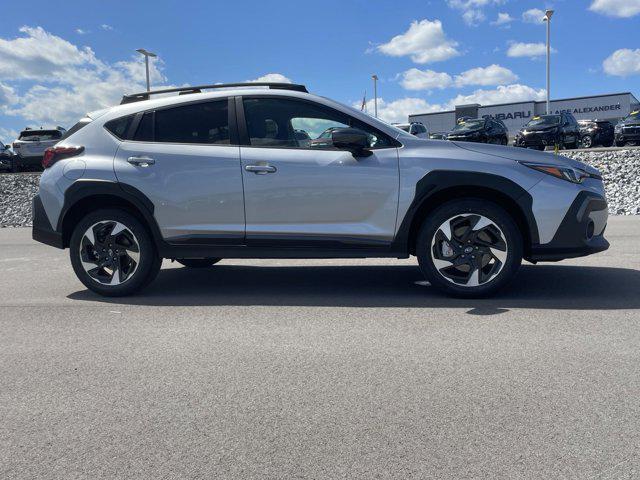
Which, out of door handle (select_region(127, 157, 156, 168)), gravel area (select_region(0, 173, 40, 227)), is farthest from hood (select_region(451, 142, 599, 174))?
gravel area (select_region(0, 173, 40, 227))

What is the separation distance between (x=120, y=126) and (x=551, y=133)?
23.2m

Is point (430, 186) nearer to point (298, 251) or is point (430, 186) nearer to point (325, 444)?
point (298, 251)

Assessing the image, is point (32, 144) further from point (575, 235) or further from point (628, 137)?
point (628, 137)

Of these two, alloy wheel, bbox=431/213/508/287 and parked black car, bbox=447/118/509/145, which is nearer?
alloy wheel, bbox=431/213/508/287

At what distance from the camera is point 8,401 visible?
3096 mm

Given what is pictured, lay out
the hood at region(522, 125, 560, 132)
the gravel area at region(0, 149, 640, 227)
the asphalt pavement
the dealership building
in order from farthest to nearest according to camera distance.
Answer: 1. the dealership building
2. the hood at region(522, 125, 560, 132)
3. the gravel area at region(0, 149, 640, 227)
4. the asphalt pavement

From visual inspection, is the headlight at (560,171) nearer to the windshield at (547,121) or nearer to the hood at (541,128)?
the hood at (541,128)

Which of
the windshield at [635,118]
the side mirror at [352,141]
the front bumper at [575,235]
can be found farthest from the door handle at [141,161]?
the windshield at [635,118]

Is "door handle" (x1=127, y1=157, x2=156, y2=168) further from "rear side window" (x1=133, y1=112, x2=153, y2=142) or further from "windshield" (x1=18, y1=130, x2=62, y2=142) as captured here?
"windshield" (x1=18, y1=130, x2=62, y2=142)

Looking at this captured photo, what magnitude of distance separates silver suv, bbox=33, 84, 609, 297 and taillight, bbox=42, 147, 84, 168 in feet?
0.04

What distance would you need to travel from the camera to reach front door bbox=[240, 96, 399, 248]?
4934 mm

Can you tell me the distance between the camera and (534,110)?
59.9 meters

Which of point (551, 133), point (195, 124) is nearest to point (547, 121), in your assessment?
point (551, 133)

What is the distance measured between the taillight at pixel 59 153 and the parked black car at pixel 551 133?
22834 mm
